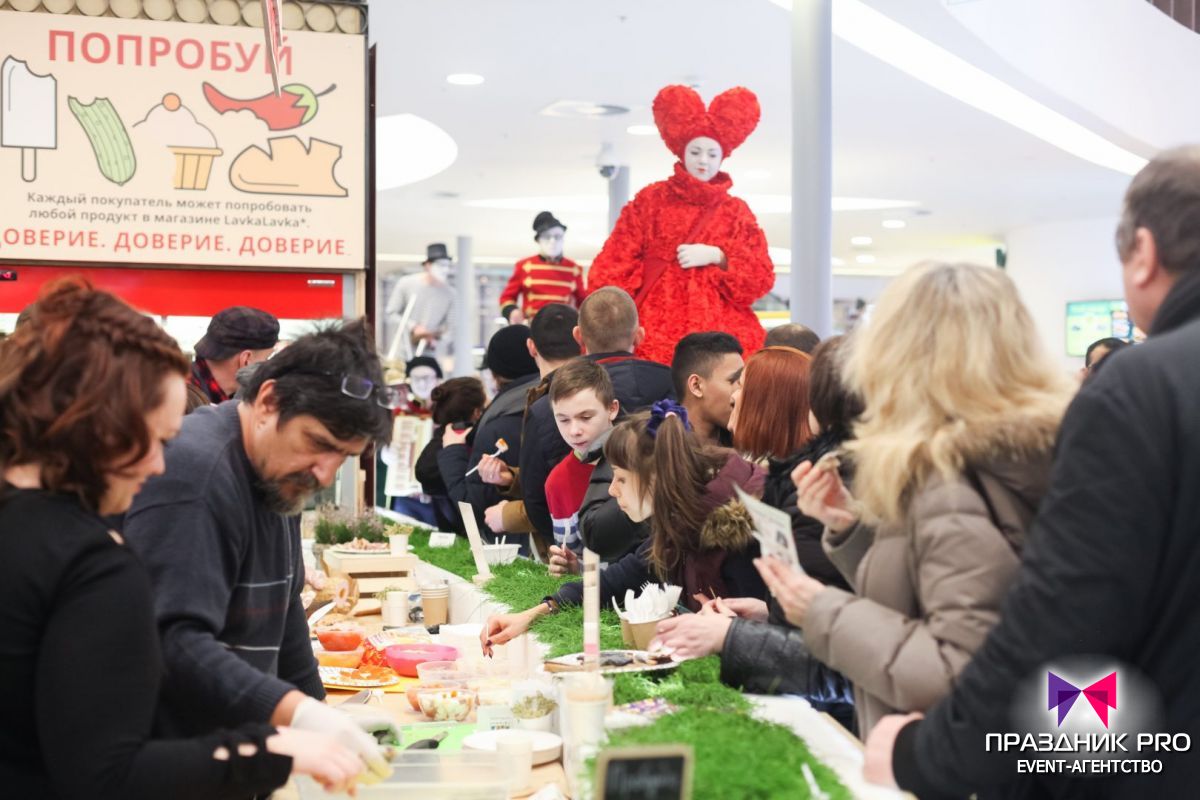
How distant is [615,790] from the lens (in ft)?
5.07

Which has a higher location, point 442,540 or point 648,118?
point 648,118

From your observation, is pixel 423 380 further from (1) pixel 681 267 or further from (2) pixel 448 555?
(2) pixel 448 555

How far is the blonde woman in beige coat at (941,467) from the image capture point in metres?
1.60

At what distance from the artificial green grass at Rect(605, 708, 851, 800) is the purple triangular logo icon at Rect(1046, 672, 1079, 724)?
35 centimetres

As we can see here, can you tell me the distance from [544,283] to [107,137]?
4744mm

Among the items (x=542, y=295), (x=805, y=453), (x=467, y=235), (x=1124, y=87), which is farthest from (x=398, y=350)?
(x=805, y=453)

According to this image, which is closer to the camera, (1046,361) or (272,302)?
(1046,361)

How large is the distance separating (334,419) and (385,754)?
0.56 m

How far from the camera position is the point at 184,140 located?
202 inches

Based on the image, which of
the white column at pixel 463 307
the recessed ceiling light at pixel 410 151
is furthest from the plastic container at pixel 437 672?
the white column at pixel 463 307

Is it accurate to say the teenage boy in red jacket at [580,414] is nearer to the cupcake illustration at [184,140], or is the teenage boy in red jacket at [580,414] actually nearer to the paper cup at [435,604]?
the paper cup at [435,604]

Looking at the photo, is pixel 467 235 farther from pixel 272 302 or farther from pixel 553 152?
pixel 272 302

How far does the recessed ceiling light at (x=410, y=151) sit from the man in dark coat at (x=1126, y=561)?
358 inches

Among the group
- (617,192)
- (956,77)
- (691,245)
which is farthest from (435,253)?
(691,245)
